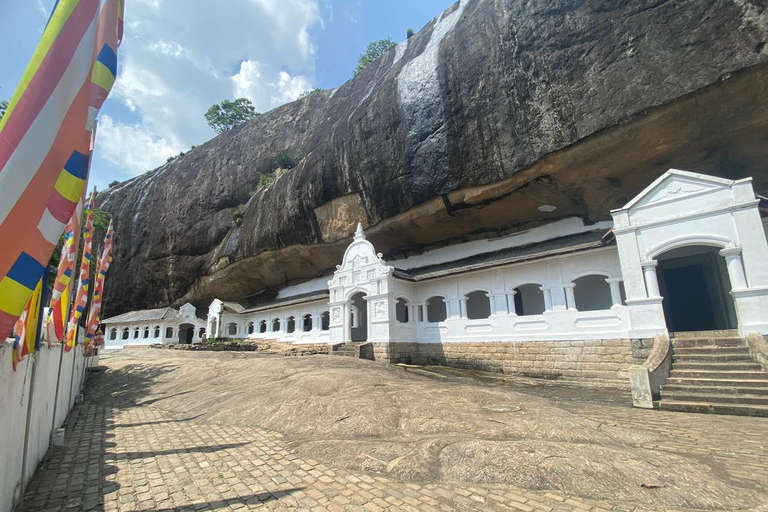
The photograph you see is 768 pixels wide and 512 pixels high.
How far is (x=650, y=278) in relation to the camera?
38.4 ft

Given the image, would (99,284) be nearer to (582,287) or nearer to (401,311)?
(401,311)

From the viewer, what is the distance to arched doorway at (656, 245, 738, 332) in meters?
13.4

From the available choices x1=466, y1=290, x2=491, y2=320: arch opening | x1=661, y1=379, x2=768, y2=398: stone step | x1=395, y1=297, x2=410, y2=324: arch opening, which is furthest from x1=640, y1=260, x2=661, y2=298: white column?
x1=395, y1=297, x2=410, y2=324: arch opening

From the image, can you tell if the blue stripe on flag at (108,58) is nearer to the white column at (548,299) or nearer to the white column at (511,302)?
the white column at (548,299)

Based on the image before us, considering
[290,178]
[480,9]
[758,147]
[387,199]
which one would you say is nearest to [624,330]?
[758,147]

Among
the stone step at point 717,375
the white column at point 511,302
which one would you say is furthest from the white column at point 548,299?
the stone step at point 717,375

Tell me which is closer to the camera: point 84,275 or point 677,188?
point 84,275

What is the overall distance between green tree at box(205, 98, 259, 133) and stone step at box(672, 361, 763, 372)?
51491 mm

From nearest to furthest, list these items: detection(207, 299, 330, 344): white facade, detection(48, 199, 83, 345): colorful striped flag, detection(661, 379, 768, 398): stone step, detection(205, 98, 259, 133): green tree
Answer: detection(48, 199, 83, 345): colorful striped flag
detection(661, 379, 768, 398): stone step
detection(207, 299, 330, 344): white facade
detection(205, 98, 259, 133): green tree

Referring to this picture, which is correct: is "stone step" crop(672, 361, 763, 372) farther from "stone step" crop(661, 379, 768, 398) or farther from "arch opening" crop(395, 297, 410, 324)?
"arch opening" crop(395, 297, 410, 324)

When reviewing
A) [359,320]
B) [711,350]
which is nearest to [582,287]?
[711,350]

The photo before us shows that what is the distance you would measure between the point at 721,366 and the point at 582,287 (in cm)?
822

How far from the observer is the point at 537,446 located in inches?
194

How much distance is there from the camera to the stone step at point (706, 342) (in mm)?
9656
